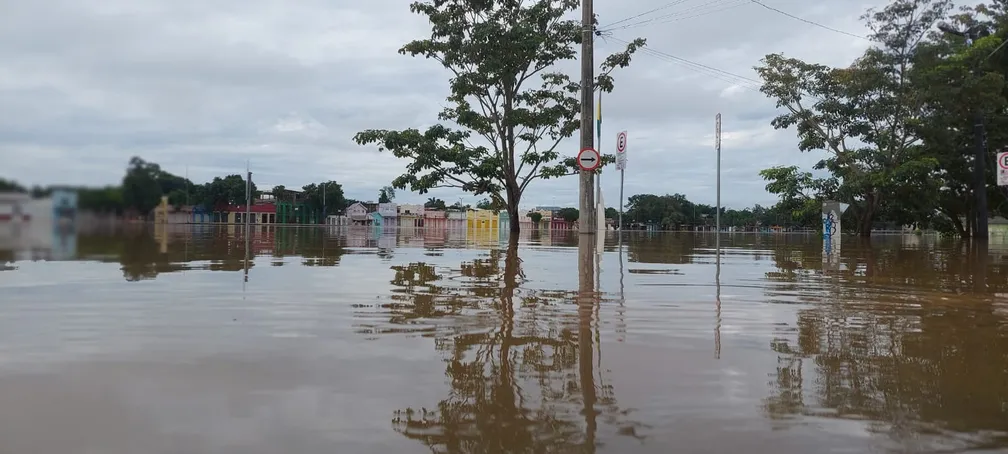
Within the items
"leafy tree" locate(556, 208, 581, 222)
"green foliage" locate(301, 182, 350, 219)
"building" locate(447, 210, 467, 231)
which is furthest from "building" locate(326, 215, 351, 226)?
"leafy tree" locate(556, 208, 581, 222)

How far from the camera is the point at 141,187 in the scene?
537 centimetres

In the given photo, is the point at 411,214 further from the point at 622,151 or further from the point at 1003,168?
the point at 1003,168

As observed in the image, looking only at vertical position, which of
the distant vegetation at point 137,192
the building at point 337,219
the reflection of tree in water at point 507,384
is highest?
the building at point 337,219

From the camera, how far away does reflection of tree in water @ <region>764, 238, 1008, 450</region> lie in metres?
1.98

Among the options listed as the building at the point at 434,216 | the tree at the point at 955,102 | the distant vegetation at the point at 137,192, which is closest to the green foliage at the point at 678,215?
the building at the point at 434,216

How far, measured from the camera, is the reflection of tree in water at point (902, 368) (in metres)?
1.98

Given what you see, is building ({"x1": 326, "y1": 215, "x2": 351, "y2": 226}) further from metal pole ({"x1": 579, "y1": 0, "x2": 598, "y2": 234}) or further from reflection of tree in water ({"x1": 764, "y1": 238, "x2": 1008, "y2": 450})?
reflection of tree in water ({"x1": 764, "y1": 238, "x2": 1008, "y2": 450})

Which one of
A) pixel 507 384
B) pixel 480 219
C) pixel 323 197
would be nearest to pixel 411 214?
pixel 480 219

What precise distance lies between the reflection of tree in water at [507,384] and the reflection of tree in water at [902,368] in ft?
2.33

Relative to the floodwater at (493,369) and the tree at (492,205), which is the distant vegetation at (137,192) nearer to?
the floodwater at (493,369)

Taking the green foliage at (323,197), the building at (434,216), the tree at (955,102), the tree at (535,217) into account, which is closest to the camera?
the tree at (955,102)

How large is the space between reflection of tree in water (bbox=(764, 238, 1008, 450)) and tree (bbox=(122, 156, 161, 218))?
193 inches

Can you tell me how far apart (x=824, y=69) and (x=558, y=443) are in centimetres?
2421

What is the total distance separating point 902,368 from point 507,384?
5.34 ft
